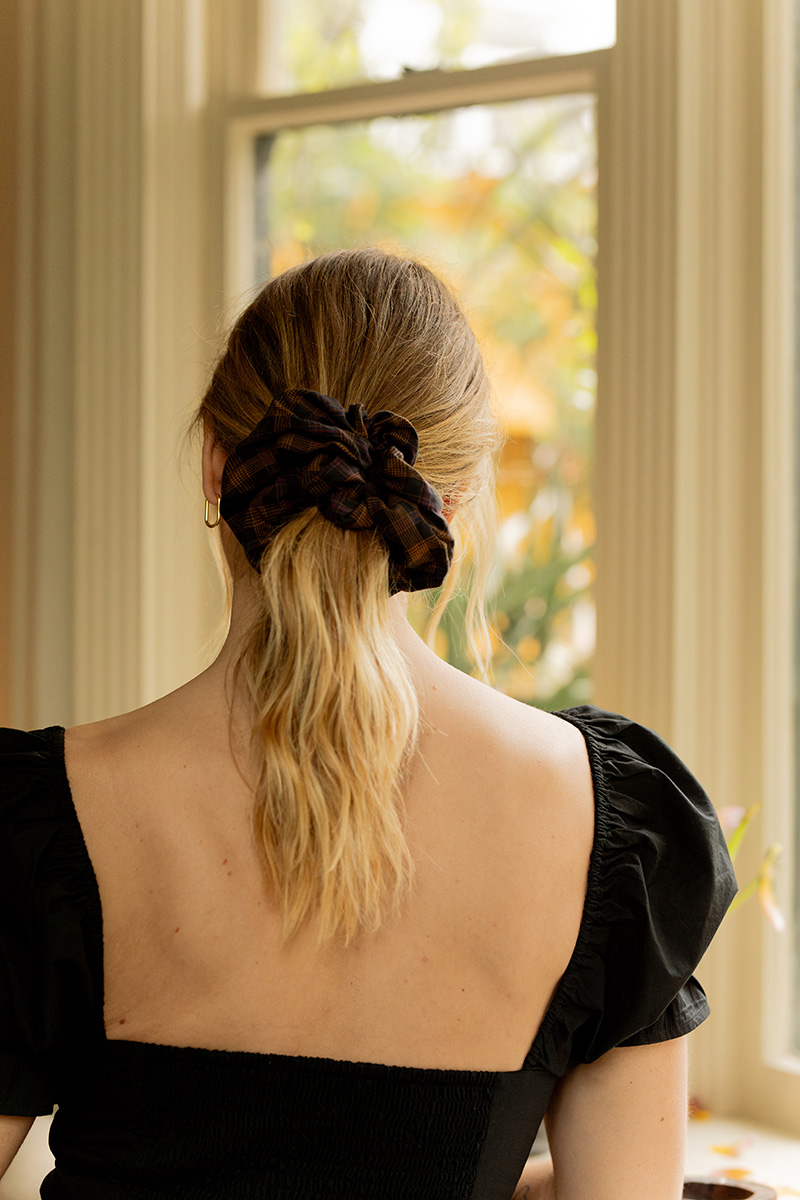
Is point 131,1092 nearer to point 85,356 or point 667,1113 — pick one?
point 667,1113

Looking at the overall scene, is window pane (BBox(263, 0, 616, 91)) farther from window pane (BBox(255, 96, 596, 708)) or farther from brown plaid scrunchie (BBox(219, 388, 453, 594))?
brown plaid scrunchie (BBox(219, 388, 453, 594))

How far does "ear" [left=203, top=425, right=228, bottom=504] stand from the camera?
36.6 inches

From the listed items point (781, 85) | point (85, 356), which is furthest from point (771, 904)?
point (85, 356)

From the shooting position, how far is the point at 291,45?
2076 millimetres

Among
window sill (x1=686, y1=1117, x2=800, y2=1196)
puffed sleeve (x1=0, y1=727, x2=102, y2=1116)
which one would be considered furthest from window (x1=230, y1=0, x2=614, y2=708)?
puffed sleeve (x1=0, y1=727, x2=102, y2=1116)

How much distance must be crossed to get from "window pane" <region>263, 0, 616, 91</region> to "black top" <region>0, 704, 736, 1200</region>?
1412 mm

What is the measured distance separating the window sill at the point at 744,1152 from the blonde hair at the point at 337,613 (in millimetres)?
945

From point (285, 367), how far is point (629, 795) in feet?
1.40

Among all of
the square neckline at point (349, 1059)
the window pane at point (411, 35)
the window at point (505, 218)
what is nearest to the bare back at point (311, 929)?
the square neckline at point (349, 1059)

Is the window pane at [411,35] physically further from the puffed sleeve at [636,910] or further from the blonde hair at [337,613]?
the puffed sleeve at [636,910]

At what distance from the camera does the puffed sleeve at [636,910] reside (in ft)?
2.87

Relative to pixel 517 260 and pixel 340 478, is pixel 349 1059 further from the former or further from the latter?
pixel 517 260

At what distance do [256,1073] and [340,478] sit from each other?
0.43 metres

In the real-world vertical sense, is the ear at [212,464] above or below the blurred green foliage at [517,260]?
below
